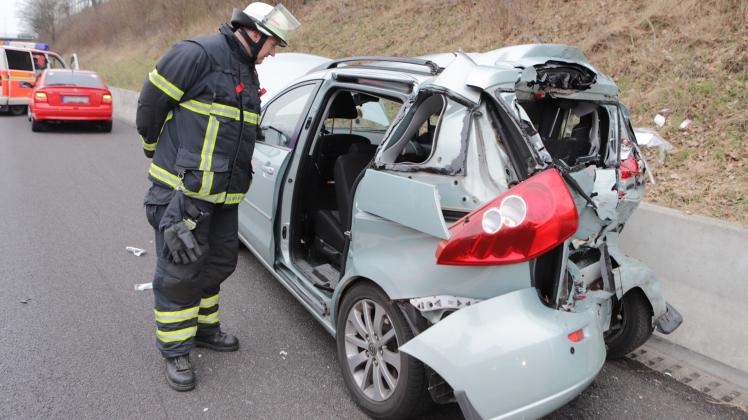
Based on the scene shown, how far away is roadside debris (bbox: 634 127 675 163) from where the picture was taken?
199 inches

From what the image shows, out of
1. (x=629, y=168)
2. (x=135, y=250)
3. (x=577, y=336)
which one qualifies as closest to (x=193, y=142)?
(x=577, y=336)

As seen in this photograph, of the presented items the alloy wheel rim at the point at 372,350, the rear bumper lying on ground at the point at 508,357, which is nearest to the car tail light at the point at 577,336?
the rear bumper lying on ground at the point at 508,357

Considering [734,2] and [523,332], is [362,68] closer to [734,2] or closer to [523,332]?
[523,332]

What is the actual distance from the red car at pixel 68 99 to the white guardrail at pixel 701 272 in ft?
38.9

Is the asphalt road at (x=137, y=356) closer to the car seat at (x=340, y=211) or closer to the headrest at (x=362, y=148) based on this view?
the car seat at (x=340, y=211)

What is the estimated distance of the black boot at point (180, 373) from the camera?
9.46ft

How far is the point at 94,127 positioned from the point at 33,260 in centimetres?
989

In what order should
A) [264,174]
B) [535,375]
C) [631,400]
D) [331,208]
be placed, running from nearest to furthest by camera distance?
[535,375] → [631,400] → [264,174] → [331,208]

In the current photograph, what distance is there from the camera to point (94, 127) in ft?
43.6

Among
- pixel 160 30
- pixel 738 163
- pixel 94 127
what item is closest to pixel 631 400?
pixel 738 163

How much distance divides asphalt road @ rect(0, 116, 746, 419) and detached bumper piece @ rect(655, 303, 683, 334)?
1.06ft

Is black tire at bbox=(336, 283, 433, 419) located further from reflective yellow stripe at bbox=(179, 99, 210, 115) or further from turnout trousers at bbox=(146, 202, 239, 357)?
reflective yellow stripe at bbox=(179, 99, 210, 115)

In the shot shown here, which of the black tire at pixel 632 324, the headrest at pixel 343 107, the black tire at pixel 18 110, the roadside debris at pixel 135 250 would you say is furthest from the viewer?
the black tire at pixel 18 110

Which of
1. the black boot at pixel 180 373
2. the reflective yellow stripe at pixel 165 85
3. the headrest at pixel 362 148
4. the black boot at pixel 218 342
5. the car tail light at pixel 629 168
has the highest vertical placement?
the reflective yellow stripe at pixel 165 85
